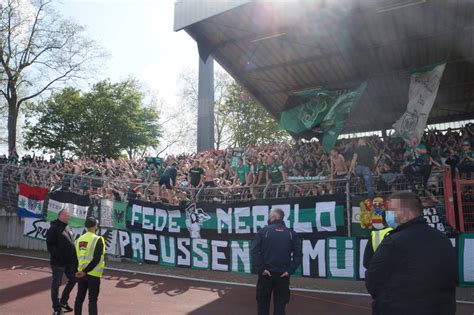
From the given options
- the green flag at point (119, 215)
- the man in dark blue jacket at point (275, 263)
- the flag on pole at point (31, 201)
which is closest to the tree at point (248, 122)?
the flag on pole at point (31, 201)

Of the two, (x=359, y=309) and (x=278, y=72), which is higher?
(x=278, y=72)

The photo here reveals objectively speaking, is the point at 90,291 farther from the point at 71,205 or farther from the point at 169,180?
the point at 71,205

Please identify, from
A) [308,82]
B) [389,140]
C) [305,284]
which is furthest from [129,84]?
[305,284]

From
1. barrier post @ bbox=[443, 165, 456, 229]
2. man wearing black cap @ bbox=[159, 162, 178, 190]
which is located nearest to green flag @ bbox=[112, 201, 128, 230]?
man wearing black cap @ bbox=[159, 162, 178, 190]

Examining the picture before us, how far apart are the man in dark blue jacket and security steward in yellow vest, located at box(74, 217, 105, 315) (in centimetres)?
254

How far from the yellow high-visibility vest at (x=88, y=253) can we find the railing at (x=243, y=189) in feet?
15.1

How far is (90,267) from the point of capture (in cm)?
639

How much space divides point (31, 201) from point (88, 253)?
30.8 ft

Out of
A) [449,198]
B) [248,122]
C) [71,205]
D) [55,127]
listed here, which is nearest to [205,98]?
[71,205]

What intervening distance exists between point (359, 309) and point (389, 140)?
889cm

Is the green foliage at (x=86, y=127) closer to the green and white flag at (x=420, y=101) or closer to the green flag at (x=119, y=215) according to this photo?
the green flag at (x=119, y=215)

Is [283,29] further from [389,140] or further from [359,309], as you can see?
[359,309]

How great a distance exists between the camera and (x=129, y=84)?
47.6 m

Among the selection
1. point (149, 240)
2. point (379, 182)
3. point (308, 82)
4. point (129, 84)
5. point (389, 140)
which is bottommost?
point (149, 240)
